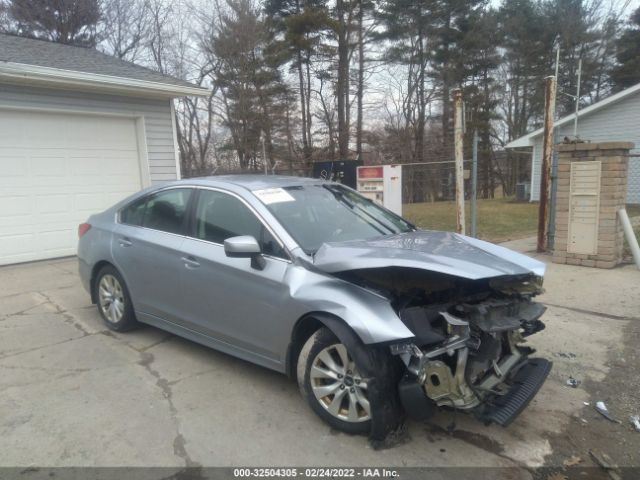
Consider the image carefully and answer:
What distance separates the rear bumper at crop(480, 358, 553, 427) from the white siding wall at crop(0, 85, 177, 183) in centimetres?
776

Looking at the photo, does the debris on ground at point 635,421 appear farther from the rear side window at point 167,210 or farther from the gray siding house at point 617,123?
the gray siding house at point 617,123

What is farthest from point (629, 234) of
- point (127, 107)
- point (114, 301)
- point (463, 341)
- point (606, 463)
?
point (127, 107)

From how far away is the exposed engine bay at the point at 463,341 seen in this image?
2.66 meters

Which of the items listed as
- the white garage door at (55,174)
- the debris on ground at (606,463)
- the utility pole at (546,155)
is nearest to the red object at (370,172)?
the utility pole at (546,155)

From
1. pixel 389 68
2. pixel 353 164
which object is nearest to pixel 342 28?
pixel 389 68

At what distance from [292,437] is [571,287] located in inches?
187

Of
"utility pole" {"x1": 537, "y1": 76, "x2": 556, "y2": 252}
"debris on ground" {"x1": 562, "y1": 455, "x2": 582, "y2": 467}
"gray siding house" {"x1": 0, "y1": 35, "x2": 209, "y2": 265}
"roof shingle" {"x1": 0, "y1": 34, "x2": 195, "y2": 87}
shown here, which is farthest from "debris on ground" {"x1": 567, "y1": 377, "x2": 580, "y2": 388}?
"roof shingle" {"x1": 0, "y1": 34, "x2": 195, "y2": 87}

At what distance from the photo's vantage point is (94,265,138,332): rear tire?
180 inches

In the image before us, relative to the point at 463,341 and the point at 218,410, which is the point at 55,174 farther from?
the point at 463,341

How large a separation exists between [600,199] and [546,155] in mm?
1290

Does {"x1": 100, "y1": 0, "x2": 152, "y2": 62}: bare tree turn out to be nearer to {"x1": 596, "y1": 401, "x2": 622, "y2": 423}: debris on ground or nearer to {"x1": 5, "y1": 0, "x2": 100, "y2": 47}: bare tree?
{"x1": 5, "y1": 0, "x2": 100, "y2": 47}: bare tree

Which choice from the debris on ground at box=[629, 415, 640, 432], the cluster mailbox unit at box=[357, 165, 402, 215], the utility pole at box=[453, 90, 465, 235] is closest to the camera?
the debris on ground at box=[629, 415, 640, 432]

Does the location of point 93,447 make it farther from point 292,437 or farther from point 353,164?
point 353,164

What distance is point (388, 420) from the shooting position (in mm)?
2750
